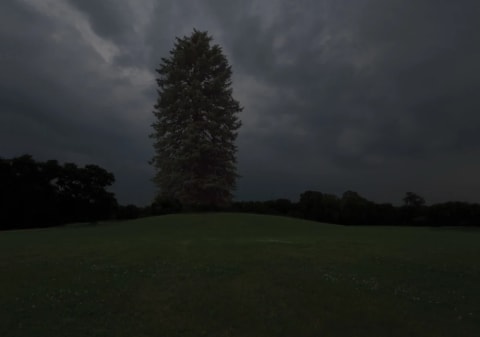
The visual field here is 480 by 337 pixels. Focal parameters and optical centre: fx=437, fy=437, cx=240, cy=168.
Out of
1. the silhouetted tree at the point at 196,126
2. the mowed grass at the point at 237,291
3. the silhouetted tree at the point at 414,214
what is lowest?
the mowed grass at the point at 237,291

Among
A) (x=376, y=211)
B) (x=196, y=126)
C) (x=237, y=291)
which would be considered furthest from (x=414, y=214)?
(x=237, y=291)

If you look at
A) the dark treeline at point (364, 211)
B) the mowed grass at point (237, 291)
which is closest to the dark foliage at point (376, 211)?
the dark treeline at point (364, 211)

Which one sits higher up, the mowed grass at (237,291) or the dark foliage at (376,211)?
the dark foliage at (376,211)

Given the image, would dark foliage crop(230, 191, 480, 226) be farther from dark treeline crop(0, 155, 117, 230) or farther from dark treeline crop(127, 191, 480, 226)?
dark treeline crop(0, 155, 117, 230)

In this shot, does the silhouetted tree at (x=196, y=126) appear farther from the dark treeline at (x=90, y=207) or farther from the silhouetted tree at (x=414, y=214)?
the silhouetted tree at (x=414, y=214)

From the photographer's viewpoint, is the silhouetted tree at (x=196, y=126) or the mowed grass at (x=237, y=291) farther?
the silhouetted tree at (x=196, y=126)

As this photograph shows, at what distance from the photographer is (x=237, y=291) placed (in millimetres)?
10023

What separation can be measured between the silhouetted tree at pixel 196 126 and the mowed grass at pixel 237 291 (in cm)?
2519

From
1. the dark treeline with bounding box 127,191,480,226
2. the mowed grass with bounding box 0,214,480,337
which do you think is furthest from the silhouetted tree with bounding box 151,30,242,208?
the mowed grass with bounding box 0,214,480,337

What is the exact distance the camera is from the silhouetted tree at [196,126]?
4119 centimetres

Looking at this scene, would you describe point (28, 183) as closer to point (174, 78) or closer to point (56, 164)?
point (56, 164)

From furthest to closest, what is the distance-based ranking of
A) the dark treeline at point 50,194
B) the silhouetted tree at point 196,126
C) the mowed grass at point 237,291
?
1. the silhouetted tree at point 196,126
2. the dark treeline at point 50,194
3. the mowed grass at point 237,291

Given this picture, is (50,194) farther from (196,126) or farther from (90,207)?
(196,126)

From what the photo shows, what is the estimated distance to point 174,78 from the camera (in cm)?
4416
